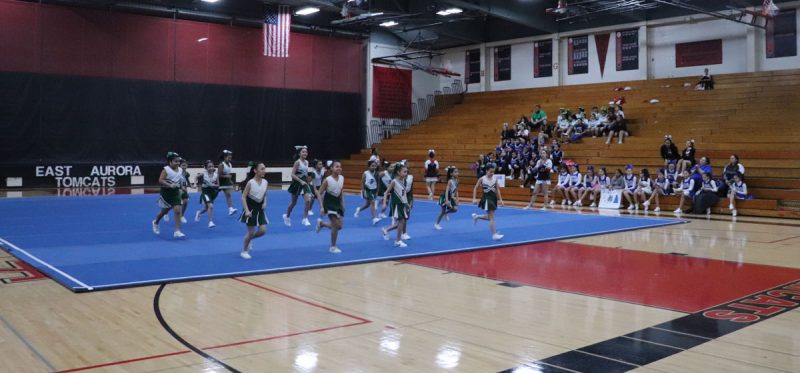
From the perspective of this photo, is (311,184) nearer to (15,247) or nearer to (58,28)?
(15,247)

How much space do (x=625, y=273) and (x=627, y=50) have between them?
81.2 ft

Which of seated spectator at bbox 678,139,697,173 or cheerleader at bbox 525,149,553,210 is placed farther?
cheerleader at bbox 525,149,553,210

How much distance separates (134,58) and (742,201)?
82.0 ft

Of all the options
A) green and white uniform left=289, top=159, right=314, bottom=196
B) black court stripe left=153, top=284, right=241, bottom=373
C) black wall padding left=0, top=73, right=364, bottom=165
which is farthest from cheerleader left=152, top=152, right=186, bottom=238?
black wall padding left=0, top=73, right=364, bottom=165

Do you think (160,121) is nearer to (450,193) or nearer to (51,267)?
(450,193)

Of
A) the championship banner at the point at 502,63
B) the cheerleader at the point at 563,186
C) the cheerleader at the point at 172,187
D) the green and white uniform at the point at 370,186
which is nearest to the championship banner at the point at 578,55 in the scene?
the championship banner at the point at 502,63

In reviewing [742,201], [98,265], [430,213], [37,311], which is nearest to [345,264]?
[98,265]

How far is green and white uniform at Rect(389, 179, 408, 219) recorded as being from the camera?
12.0m

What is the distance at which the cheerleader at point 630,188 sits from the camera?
21.5m

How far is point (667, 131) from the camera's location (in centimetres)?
2597

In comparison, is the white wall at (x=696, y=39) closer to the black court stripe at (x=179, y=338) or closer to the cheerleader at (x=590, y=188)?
the cheerleader at (x=590, y=188)

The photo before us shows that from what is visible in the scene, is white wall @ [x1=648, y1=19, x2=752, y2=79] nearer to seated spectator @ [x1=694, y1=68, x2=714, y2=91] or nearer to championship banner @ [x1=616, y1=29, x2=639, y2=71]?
championship banner @ [x1=616, y1=29, x2=639, y2=71]

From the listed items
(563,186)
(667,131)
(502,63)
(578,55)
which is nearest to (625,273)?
(563,186)

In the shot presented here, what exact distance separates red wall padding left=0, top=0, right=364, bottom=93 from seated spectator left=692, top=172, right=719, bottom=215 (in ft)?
68.0
